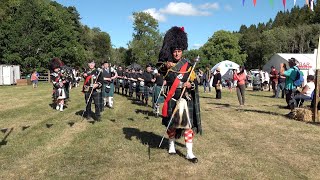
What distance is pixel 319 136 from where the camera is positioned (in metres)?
9.62

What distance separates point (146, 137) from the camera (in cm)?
941

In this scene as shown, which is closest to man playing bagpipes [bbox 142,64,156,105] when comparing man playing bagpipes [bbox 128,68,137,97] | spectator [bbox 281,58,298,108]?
man playing bagpipes [bbox 128,68,137,97]

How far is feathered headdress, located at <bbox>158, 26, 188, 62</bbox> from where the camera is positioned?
746cm

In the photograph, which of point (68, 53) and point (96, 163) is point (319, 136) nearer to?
point (96, 163)

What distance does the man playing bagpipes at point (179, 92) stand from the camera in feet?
23.7

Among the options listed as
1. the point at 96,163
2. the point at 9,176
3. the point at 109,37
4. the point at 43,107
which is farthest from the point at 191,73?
the point at 109,37

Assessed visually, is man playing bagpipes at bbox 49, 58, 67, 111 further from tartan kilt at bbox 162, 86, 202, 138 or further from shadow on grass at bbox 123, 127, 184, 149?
tartan kilt at bbox 162, 86, 202, 138

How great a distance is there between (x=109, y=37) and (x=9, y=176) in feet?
351

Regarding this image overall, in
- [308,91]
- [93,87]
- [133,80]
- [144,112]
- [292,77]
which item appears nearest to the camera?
[93,87]

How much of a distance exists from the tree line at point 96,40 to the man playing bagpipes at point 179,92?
451 inches

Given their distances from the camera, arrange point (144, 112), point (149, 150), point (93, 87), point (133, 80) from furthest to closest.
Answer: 1. point (133, 80)
2. point (144, 112)
3. point (93, 87)
4. point (149, 150)

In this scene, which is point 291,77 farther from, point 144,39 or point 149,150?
point 144,39

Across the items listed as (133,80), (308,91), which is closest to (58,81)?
(133,80)

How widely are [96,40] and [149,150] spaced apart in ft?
318
